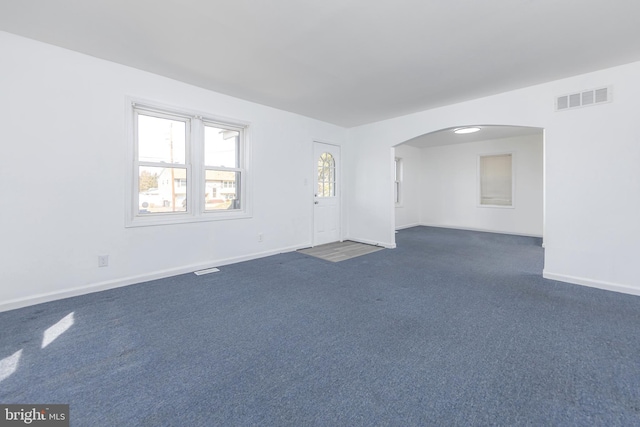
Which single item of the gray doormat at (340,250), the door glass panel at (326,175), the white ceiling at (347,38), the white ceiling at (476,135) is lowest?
the gray doormat at (340,250)

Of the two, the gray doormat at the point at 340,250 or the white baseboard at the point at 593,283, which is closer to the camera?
the white baseboard at the point at 593,283

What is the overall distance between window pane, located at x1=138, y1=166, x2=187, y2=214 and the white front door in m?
2.47

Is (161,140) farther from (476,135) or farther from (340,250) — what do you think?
(476,135)

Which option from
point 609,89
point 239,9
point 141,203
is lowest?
point 141,203

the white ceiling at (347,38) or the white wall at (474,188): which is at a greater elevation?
the white ceiling at (347,38)

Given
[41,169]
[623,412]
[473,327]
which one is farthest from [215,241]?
[623,412]

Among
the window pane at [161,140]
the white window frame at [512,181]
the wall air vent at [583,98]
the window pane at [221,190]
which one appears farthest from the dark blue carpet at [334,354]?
the white window frame at [512,181]

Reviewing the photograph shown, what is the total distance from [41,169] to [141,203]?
945 millimetres

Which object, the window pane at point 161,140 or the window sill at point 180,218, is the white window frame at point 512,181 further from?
the window pane at point 161,140

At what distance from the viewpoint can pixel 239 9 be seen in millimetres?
2117

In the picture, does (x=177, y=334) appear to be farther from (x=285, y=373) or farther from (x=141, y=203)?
(x=141, y=203)

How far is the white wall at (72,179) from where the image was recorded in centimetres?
256

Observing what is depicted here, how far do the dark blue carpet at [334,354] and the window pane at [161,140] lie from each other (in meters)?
1.64

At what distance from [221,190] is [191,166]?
22.5 inches
